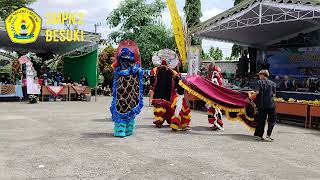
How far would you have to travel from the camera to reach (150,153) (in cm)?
678

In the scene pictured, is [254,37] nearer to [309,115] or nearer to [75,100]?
[75,100]

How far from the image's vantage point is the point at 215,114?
→ 980 cm

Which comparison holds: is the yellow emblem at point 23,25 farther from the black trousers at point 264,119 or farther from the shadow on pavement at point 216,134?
the black trousers at point 264,119

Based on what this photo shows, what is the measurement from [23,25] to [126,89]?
1107cm

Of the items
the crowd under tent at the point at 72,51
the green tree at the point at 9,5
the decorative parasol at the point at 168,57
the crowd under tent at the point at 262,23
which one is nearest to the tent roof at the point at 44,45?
the crowd under tent at the point at 72,51

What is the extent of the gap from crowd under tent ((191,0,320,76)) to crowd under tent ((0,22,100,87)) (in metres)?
5.05

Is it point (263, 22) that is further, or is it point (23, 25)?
point (23, 25)

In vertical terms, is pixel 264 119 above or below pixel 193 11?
below

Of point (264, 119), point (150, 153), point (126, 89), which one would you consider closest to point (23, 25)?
point (126, 89)

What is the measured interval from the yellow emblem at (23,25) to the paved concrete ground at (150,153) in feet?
27.1

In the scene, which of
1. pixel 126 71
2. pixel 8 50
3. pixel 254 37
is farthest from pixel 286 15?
pixel 8 50

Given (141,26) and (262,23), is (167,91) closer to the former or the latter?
(262,23)

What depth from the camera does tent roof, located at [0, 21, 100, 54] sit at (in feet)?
63.5

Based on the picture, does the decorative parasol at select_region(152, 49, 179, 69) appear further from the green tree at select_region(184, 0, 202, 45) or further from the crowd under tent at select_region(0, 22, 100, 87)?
the green tree at select_region(184, 0, 202, 45)
